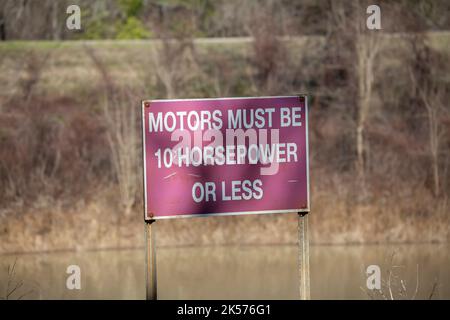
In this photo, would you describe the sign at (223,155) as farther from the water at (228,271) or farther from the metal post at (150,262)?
the water at (228,271)

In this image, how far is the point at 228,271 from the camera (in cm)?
1623

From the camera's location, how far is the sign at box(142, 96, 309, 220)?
6.45m

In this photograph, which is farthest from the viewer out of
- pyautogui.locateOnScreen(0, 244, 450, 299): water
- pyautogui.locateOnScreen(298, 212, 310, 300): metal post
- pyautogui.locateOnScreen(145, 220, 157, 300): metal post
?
pyautogui.locateOnScreen(0, 244, 450, 299): water

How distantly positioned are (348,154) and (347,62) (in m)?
2.46

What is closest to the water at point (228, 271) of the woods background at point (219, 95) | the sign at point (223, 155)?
the woods background at point (219, 95)

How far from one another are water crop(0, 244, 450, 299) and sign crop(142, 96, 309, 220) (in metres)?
7.12

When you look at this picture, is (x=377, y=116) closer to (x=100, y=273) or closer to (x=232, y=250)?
(x=232, y=250)

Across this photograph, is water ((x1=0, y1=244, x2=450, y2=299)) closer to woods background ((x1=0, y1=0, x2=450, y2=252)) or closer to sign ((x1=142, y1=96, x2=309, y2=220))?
woods background ((x1=0, y1=0, x2=450, y2=252))

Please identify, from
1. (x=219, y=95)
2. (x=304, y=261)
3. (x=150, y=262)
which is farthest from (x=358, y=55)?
(x=150, y=262)

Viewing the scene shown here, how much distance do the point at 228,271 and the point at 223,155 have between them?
9914 mm

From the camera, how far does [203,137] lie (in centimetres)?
645

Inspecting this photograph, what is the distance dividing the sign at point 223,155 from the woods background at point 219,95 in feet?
37.4

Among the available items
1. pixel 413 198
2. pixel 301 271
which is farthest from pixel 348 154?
pixel 301 271

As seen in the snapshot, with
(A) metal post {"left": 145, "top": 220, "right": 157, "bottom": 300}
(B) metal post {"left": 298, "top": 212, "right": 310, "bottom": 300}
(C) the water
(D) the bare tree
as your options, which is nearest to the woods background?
Answer: (D) the bare tree
